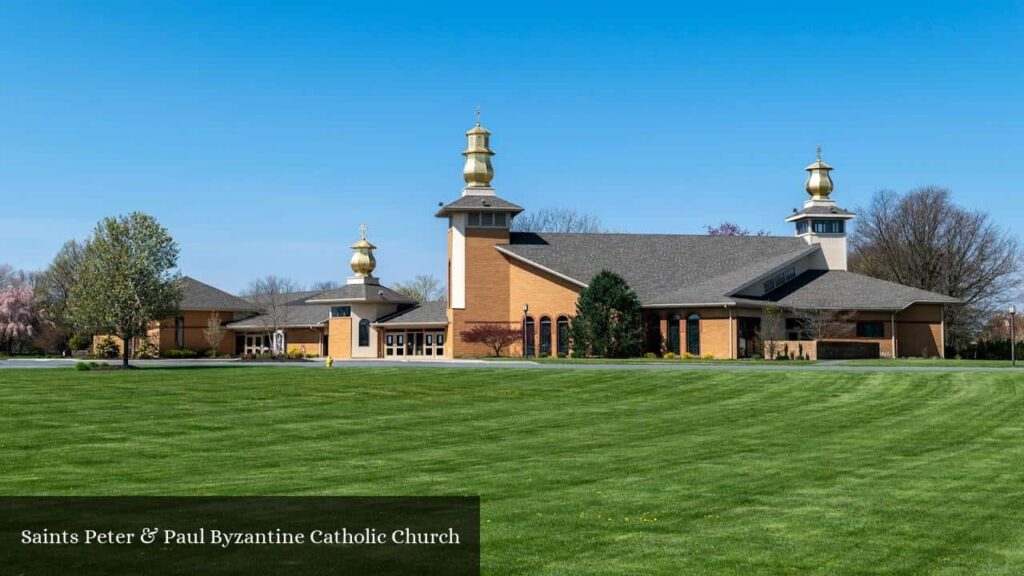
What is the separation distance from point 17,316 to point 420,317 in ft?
131

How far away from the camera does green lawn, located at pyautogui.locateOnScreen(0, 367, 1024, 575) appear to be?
35.6 ft

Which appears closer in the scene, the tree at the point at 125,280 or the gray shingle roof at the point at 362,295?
the tree at the point at 125,280

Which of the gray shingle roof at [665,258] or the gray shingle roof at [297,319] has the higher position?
the gray shingle roof at [665,258]

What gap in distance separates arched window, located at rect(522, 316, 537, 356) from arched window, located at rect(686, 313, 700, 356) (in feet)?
31.2

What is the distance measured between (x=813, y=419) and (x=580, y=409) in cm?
586

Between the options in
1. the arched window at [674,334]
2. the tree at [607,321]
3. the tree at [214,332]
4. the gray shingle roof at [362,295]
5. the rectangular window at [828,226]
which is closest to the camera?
the tree at [607,321]

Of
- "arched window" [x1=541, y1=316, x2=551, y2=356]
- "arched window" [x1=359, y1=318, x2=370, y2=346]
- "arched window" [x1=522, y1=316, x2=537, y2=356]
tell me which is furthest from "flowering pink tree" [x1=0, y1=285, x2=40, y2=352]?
"arched window" [x1=541, y1=316, x2=551, y2=356]

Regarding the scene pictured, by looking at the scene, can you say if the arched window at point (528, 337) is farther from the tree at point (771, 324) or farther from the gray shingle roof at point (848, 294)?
the gray shingle roof at point (848, 294)

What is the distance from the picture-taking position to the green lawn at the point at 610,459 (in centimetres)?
1084

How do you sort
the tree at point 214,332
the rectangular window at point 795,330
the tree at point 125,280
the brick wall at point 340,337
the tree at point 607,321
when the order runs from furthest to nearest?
1. the tree at point 214,332
2. the brick wall at point 340,337
3. the rectangular window at point 795,330
4. the tree at point 607,321
5. the tree at point 125,280

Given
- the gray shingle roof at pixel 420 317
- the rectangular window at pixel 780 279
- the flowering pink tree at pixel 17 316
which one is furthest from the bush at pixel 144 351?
the rectangular window at pixel 780 279

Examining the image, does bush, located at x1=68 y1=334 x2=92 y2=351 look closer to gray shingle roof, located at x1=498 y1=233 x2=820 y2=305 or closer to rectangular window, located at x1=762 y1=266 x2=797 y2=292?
gray shingle roof, located at x1=498 y1=233 x2=820 y2=305

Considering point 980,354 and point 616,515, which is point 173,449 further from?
point 980,354

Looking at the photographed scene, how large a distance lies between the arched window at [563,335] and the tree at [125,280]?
22945mm
